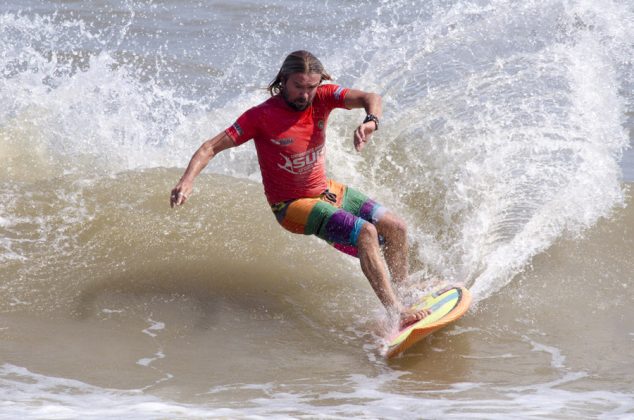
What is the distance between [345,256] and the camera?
24.1 ft

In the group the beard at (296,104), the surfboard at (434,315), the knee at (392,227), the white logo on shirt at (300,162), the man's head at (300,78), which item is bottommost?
the surfboard at (434,315)

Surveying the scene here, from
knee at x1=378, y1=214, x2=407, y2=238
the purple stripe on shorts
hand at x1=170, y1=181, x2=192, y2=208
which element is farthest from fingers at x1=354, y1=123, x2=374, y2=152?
hand at x1=170, y1=181, x2=192, y2=208

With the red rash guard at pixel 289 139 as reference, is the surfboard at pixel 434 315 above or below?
below

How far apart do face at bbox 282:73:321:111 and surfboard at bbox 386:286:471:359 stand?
1.52 m

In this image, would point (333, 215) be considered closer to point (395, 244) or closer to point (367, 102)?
point (395, 244)

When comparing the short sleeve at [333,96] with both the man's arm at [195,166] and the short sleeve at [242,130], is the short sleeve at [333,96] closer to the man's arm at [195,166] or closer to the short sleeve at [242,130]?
the short sleeve at [242,130]

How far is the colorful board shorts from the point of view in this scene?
5789mm

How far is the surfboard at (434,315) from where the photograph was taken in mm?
5566

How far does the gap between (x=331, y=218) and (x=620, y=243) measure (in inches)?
113

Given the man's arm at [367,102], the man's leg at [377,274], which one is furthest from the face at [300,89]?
the man's leg at [377,274]

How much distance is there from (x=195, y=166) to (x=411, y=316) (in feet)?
5.41

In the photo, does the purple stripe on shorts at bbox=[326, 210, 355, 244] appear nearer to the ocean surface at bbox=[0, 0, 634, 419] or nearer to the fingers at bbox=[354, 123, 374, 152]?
the fingers at bbox=[354, 123, 374, 152]

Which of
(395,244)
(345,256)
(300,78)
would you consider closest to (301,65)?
(300,78)

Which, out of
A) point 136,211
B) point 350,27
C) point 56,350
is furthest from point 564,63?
point 350,27
